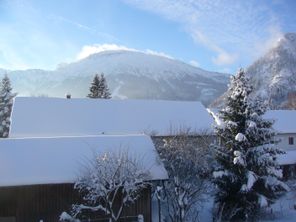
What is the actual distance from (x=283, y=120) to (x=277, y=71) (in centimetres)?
11409

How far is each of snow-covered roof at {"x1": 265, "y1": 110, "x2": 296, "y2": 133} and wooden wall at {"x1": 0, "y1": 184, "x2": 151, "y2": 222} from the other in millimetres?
28200

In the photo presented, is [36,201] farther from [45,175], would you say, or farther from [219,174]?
[219,174]

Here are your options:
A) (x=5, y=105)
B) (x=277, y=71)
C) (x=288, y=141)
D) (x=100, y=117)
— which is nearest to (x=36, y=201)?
(x=100, y=117)

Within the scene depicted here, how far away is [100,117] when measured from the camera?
37781 mm

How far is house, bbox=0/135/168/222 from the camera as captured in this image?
2100 centimetres

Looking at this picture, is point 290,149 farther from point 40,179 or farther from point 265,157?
point 40,179

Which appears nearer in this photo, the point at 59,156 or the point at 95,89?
the point at 59,156

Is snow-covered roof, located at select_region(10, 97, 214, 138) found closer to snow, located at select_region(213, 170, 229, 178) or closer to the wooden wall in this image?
snow, located at select_region(213, 170, 229, 178)

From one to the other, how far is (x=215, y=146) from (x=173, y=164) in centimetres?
381

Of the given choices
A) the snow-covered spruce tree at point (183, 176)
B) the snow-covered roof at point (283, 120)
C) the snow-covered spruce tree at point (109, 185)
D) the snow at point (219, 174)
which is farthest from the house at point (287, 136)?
the snow-covered spruce tree at point (109, 185)

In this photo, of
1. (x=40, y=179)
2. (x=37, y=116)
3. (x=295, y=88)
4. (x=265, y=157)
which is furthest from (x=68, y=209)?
(x=295, y=88)

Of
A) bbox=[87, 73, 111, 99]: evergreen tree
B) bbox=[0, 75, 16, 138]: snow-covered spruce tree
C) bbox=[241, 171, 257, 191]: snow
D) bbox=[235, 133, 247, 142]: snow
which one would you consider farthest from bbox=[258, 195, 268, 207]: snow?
bbox=[87, 73, 111, 99]: evergreen tree

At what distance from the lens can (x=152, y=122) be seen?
38500 mm

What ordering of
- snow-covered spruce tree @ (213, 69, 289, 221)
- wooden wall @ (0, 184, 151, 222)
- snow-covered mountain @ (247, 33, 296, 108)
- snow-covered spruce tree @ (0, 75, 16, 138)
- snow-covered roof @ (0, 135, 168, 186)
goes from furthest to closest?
snow-covered mountain @ (247, 33, 296, 108) → snow-covered spruce tree @ (0, 75, 16, 138) → snow-covered spruce tree @ (213, 69, 289, 221) → wooden wall @ (0, 184, 151, 222) → snow-covered roof @ (0, 135, 168, 186)
